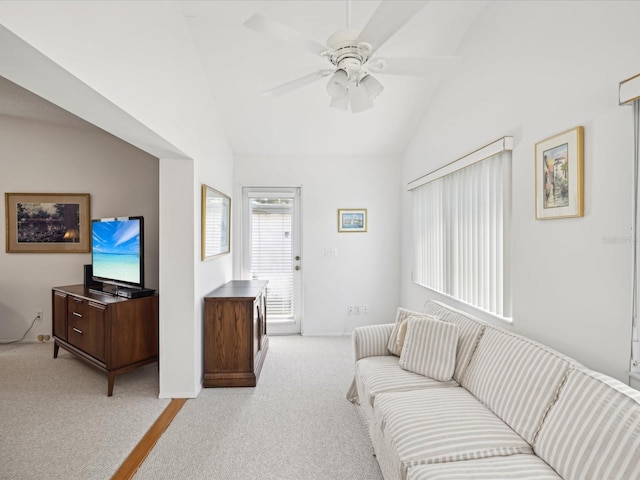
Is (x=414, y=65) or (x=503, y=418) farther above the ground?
(x=414, y=65)

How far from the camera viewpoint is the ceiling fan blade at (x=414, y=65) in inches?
72.7

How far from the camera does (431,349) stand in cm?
227

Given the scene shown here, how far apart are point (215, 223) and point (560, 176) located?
294 cm

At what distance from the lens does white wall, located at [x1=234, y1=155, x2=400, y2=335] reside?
461 cm

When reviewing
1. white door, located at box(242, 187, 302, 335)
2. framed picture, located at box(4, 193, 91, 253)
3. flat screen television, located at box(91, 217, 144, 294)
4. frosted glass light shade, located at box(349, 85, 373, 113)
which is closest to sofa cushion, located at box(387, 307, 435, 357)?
frosted glass light shade, located at box(349, 85, 373, 113)

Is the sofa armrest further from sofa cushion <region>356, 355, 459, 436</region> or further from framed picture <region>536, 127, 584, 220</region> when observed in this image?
framed picture <region>536, 127, 584, 220</region>

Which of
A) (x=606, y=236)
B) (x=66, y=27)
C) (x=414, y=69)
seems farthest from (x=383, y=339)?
(x=66, y=27)

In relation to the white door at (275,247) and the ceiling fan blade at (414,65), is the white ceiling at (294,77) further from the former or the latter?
the ceiling fan blade at (414,65)

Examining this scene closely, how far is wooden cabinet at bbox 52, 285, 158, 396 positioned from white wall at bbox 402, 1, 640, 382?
2974mm

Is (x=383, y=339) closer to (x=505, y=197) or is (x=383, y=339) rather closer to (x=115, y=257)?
(x=505, y=197)

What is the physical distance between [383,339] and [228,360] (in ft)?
4.66

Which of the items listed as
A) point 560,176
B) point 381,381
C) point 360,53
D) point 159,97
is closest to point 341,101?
point 360,53

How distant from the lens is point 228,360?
10.2ft

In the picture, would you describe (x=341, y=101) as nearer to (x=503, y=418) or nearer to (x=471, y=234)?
(x=471, y=234)
